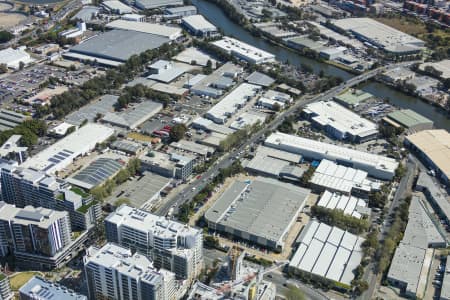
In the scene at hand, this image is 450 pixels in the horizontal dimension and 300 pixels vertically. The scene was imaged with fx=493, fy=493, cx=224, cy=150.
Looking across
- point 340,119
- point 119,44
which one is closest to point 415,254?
point 340,119

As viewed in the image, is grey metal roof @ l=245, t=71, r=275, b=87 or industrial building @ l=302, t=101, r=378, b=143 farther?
grey metal roof @ l=245, t=71, r=275, b=87

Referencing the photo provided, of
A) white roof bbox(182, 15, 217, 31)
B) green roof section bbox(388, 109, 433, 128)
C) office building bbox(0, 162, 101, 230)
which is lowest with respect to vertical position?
green roof section bbox(388, 109, 433, 128)

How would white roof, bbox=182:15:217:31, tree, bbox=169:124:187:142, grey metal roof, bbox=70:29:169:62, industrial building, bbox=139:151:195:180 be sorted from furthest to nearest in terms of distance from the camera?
→ 1. white roof, bbox=182:15:217:31
2. grey metal roof, bbox=70:29:169:62
3. tree, bbox=169:124:187:142
4. industrial building, bbox=139:151:195:180

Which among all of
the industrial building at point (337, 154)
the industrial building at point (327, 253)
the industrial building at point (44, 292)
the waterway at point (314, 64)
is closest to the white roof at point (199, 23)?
the waterway at point (314, 64)

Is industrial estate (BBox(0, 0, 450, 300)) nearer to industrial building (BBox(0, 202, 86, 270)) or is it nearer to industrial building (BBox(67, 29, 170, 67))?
industrial building (BBox(0, 202, 86, 270))

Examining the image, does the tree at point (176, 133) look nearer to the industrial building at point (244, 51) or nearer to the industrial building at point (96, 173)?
the industrial building at point (96, 173)

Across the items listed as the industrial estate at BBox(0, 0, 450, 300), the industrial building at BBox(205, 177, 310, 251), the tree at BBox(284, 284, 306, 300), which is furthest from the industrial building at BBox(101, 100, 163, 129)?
the tree at BBox(284, 284, 306, 300)

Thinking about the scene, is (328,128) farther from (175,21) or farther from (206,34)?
(175,21)

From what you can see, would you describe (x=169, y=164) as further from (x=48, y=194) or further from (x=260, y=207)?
(x=48, y=194)
